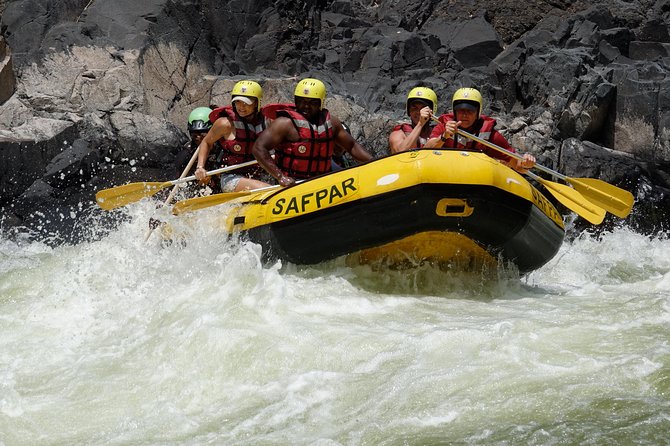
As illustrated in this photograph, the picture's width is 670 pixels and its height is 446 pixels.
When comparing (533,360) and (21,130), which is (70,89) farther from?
(533,360)

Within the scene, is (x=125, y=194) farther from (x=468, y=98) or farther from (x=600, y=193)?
(x=600, y=193)

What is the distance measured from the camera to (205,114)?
24.8ft

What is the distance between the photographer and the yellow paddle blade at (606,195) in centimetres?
648

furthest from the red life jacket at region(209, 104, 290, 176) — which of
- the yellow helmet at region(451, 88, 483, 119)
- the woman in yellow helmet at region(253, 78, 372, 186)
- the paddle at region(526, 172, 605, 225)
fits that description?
the paddle at region(526, 172, 605, 225)

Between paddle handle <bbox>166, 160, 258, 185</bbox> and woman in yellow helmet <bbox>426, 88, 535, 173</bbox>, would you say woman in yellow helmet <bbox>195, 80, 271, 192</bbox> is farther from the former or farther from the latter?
woman in yellow helmet <bbox>426, 88, 535, 173</bbox>

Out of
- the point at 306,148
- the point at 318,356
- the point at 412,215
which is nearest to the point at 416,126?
the point at 306,148

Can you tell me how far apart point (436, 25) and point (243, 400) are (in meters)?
11.2

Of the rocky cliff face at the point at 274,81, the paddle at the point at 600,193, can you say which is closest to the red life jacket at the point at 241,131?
the paddle at the point at 600,193

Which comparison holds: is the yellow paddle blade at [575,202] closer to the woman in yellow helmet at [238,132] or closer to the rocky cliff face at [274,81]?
the woman in yellow helmet at [238,132]

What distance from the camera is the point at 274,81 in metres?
12.1

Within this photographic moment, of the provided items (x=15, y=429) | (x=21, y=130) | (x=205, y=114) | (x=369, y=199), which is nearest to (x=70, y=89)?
(x=21, y=130)

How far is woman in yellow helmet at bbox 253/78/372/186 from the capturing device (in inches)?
250

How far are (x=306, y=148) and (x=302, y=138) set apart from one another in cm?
8

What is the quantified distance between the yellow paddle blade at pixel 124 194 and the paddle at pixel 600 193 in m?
2.47
